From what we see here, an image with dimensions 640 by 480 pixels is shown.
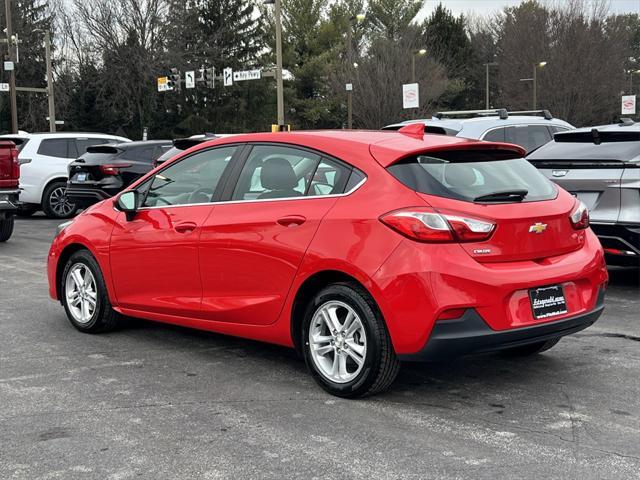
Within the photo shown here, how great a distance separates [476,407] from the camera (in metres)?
4.64

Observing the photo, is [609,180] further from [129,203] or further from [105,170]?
[105,170]

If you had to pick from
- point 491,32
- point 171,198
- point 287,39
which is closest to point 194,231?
point 171,198

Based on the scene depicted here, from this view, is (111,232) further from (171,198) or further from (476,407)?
(476,407)

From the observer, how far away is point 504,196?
4742mm

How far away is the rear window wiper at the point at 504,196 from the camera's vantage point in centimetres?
467

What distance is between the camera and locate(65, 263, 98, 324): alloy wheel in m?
6.59

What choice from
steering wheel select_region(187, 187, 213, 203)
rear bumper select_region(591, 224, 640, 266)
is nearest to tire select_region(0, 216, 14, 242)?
steering wheel select_region(187, 187, 213, 203)

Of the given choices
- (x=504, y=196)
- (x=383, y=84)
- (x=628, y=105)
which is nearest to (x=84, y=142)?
(x=504, y=196)

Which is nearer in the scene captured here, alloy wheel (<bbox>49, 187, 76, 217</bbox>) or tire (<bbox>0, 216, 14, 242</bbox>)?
tire (<bbox>0, 216, 14, 242</bbox>)

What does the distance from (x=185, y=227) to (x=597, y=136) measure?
4511 mm

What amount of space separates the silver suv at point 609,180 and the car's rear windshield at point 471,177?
111 inches

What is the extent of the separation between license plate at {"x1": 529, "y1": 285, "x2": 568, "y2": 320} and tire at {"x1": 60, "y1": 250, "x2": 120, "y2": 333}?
3.28 metres

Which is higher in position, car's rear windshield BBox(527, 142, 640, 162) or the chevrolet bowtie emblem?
car's rear windshield BBox(527, 142, 640, 162)

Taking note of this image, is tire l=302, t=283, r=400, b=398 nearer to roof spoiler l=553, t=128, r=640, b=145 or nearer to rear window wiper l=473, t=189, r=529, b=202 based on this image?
rear window wiper l=473, t=189, r=529, b=202
